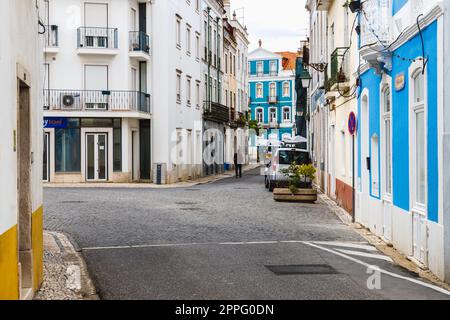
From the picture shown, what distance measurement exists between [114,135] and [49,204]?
13.3 m

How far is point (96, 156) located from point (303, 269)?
24991mm

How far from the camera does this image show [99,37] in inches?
1320

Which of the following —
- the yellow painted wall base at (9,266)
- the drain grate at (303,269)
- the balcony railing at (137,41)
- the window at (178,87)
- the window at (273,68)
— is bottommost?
the drain grate at (303,269)

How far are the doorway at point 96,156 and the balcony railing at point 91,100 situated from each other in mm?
1466

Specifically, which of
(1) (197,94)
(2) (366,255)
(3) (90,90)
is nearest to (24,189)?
(2) (366,255)

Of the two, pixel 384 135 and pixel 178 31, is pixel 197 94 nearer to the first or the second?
pixel 178 31

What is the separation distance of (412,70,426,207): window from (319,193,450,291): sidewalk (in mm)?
971

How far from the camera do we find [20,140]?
7.81m

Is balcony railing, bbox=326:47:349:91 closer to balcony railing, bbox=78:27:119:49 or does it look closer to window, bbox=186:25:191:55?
balcony railing, bbox=78:27:119:49

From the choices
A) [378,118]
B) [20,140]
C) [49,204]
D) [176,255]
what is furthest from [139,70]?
[20,140]

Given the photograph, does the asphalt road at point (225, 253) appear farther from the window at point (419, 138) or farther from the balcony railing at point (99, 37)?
the balcony railing at point (99, 37)

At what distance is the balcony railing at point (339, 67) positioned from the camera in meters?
19.7

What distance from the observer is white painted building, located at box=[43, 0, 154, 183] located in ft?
109

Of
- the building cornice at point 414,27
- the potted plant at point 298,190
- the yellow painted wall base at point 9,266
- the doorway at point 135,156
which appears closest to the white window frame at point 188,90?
the doorway at point 135,156
